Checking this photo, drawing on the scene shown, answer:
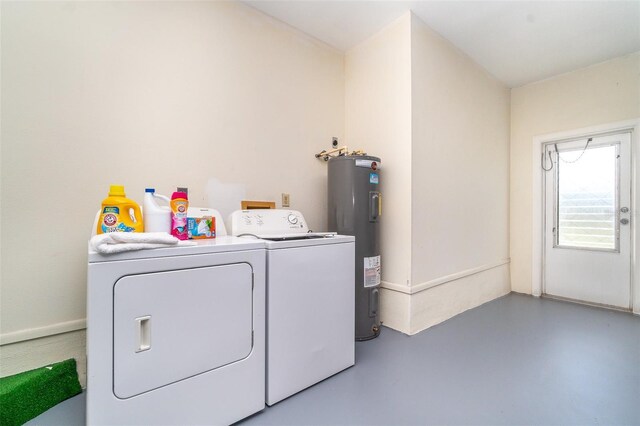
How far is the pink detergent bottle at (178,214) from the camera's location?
1487mm

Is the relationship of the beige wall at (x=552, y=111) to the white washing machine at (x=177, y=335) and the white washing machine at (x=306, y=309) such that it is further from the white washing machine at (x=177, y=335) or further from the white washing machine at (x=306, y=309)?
the white washing machine at (x=177, y=335)

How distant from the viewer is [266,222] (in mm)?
2006

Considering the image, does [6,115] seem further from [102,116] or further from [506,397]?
[506,397]

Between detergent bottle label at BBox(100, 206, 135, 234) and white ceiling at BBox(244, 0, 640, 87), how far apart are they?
191 centimetres

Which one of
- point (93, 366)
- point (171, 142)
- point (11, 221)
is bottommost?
point (93, 366)

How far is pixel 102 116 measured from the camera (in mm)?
1634

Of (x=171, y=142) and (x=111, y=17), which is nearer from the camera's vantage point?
(x=111, y=17)

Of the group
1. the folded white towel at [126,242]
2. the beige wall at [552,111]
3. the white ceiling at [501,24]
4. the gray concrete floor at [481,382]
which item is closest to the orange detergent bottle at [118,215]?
the folded white towel at [126,242]

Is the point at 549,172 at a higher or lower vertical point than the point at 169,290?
higher

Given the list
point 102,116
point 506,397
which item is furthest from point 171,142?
point 506,397

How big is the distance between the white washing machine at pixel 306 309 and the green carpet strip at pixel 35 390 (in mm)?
1087

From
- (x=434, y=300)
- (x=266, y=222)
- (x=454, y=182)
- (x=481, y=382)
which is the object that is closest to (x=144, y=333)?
(x=266, y=222)

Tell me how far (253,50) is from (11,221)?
→ 190 centimetres

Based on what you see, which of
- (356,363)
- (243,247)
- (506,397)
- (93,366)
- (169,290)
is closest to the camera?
(93,366)
